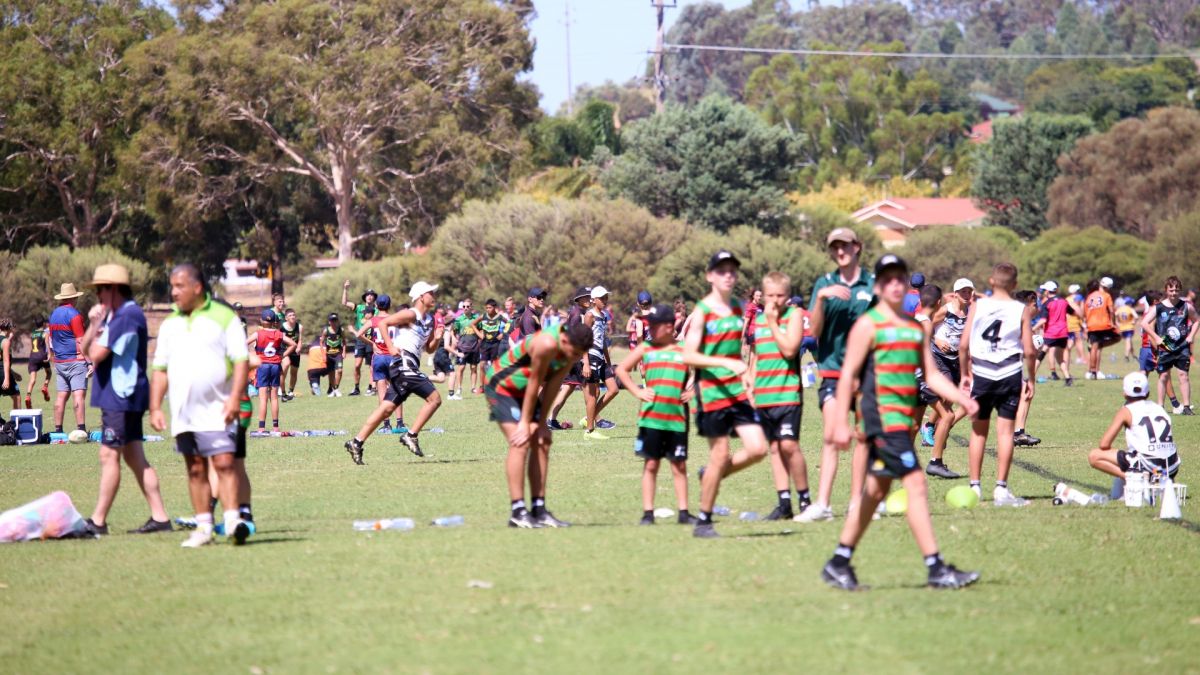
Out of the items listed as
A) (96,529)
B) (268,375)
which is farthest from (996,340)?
(268,375)

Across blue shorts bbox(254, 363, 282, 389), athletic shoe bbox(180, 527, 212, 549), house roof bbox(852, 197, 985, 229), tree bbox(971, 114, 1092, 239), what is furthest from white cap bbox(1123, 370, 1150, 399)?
house roof bbox(852, 197, 985, 229)

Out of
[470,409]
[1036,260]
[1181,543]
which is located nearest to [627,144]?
[1036,260]

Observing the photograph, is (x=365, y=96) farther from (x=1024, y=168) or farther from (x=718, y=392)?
(x=718, y=392)

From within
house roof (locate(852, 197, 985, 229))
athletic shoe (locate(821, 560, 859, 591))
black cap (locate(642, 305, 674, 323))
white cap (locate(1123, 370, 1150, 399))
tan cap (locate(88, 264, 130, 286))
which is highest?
house roof (locate(852, 197, 985, 229))

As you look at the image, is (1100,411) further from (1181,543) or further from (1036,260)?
(1036,260)

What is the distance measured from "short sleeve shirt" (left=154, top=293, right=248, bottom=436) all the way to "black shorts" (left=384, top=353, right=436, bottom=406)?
595 cm

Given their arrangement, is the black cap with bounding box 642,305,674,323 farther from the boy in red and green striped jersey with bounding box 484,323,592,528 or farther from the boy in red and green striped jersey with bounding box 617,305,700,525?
the boy in red and green striped jersey with bounding box 484,323,592,528

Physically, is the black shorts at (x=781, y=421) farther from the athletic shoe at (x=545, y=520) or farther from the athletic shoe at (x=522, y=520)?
the athletic shoe at (x=522, y=520)

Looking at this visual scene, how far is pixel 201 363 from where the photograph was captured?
964cm

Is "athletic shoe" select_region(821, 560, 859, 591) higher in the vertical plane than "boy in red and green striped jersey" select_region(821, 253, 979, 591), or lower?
lower

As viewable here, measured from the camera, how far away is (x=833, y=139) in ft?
359

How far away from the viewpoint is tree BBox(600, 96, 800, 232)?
208 ft

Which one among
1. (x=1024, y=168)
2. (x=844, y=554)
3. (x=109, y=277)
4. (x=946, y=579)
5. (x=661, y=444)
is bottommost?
(x=946, y=579)

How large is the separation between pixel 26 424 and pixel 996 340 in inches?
512
